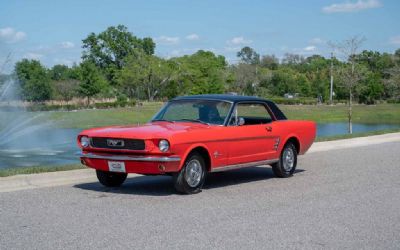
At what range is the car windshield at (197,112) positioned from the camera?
34.1ft

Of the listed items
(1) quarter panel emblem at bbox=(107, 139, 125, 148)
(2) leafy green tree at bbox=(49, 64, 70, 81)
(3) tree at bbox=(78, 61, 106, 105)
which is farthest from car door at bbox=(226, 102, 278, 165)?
(2) leafy green tree at bbox=(49, 64, 70, 81)

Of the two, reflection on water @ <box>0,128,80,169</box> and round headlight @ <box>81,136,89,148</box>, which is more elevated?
round headlight @ <box>81,136,89,148</box>

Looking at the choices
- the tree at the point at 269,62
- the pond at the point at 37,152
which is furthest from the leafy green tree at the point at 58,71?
the pond at the point at 37,152

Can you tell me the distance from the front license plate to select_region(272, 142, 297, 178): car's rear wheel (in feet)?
11.4

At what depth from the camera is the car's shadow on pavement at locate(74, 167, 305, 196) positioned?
980 centimetres

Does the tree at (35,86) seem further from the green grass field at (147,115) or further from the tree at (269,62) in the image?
Result: the tree at (269,62)

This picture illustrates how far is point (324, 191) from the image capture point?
989 cm

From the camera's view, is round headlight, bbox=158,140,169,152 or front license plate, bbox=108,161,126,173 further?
front license plate, bbox=108,161,126,173

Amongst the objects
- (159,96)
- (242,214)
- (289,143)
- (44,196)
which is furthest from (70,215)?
(159,96)

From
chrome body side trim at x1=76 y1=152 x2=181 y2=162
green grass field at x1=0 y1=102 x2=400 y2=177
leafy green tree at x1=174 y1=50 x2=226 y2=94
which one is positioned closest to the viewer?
chrome body side trim at x1=76 y1=152 x2=181 y2=162

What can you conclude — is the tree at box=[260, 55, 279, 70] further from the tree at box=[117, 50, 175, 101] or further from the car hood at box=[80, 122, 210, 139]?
the car hood at box=[80, 122, 210, 139]

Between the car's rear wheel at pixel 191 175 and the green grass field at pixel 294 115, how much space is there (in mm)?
31920

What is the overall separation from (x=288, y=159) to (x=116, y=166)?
3932 millimetres

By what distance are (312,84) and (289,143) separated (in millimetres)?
75879
